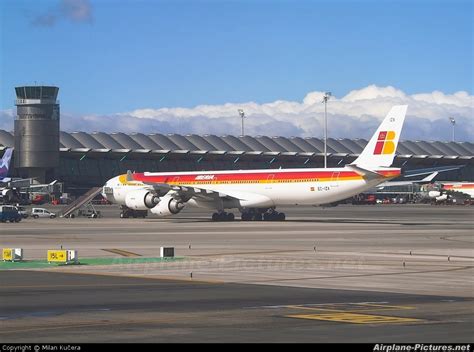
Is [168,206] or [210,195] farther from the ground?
[210,195]

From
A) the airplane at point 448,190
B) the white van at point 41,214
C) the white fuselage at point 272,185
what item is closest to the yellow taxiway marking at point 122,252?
the white fuselage at point 272,185

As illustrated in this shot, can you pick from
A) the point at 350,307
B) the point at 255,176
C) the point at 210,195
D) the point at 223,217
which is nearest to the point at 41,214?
the point at 210,195

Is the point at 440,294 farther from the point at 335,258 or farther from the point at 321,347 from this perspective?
the point at 335,258

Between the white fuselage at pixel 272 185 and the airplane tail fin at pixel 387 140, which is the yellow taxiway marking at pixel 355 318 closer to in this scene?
the white fuselage at pixel 272 185

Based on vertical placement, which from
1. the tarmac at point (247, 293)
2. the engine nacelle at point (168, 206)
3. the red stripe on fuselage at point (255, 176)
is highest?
the red stripe on fuselage at point (255, 176)

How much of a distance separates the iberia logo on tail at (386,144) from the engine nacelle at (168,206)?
16.8 m

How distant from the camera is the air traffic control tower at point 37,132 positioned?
148 metres

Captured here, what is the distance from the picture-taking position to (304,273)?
29578 mm

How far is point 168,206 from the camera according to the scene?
7494cm

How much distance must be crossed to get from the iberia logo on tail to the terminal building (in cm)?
8849

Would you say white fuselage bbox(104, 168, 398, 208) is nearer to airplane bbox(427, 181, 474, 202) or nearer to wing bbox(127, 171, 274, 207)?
wing bbox(127, 171, 274, 207)

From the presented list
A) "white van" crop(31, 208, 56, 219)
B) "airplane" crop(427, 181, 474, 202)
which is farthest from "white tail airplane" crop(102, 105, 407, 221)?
"airplane" crop(427, 181, 474, 202)

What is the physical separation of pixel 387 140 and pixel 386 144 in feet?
1.08

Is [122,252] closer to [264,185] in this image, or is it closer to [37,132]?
[264,185]
